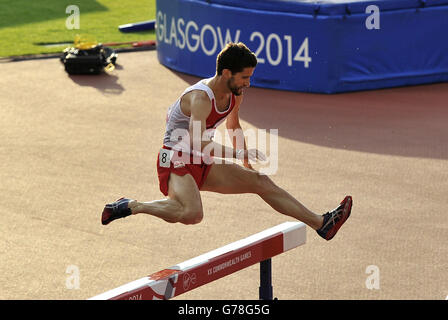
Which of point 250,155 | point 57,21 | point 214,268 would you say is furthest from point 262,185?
point 57,21

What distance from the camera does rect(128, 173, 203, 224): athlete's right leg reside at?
287 inches

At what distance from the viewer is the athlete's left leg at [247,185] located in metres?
7.44

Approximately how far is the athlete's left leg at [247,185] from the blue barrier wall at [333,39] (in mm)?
9113

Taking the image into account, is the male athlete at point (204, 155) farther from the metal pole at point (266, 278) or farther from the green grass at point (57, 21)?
the green grass at point (57, 21)

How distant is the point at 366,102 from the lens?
1625 cm

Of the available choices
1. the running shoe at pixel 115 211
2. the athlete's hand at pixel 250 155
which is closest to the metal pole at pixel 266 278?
the athlete's hand at pixel 250 155

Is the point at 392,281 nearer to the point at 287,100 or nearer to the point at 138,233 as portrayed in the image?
the point at 138,233

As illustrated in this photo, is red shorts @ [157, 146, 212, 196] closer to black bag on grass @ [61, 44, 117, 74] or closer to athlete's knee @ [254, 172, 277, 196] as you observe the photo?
athlete's knee @ [254, 172, 277, 196]

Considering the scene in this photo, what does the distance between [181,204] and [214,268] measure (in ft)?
2.73

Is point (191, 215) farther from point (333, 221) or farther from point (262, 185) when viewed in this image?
point (333, 221)

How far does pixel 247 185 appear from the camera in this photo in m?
7.48

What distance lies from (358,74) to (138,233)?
7.70 meters

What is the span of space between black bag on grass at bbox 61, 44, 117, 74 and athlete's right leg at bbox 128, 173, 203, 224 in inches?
441
